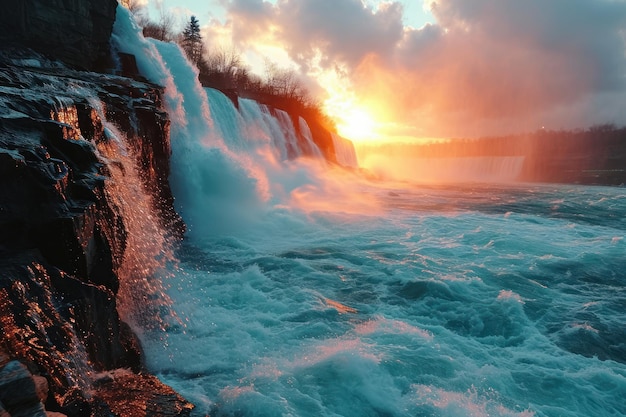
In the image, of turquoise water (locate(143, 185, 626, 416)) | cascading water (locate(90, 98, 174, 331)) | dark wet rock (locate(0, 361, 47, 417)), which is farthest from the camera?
cascading water (locate(90, 98, 174, 331))

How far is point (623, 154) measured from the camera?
280 feet

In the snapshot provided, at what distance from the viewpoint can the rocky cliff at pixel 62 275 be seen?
306 cm

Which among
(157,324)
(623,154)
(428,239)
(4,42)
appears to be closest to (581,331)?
(428,239)

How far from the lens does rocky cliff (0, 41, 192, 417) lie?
3.06 m

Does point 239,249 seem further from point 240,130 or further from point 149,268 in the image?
point 240,130

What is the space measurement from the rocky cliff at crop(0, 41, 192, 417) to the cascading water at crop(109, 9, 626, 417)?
0.98 m

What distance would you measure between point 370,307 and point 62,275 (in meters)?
5.24

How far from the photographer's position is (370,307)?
740 cm

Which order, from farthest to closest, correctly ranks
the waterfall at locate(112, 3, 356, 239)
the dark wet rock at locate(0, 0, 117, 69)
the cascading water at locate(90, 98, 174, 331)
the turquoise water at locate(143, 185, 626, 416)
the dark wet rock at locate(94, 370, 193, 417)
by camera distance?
the waterfall at locate(112, 3, 356, 239) → the dark wet rock at locate(0, 0, 117, 69) → the cascading water at locate(90, 98, 174, 331) → the turquoise water at locate(143, 185, 626, 416) → the dark wet rock at locate(94, 370, 193, 417)

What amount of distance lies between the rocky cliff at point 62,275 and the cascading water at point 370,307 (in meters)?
0.98

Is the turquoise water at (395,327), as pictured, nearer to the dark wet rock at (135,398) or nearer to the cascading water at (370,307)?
the cascading water at (370,307)

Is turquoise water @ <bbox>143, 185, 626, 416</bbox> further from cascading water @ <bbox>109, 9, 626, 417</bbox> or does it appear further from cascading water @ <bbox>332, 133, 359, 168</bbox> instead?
cascading water @ <bbox>332, 133, 359, 168</bbox>

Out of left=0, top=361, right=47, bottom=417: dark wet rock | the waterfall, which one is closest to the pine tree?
the waterfall

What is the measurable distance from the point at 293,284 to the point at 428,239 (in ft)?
21.1
